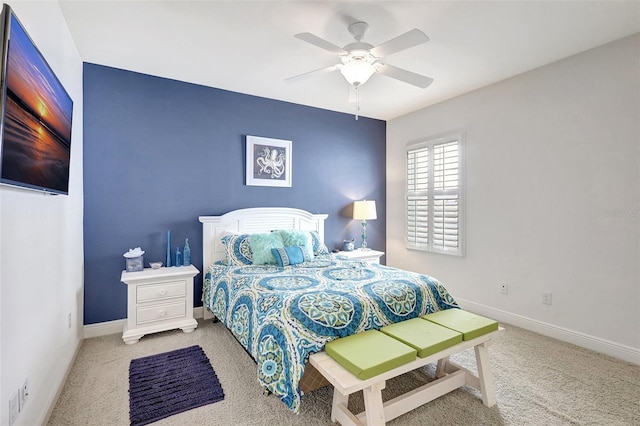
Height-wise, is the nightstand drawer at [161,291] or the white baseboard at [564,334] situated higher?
the nightstand drawer at [161,291]

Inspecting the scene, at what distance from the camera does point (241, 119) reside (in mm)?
3738

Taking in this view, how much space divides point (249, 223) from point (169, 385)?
6.21 ft

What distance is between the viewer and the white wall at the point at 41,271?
1.36 metres

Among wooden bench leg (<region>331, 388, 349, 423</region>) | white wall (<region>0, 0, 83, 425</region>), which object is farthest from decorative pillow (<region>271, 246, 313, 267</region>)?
white wall (<region>0, 0, 83, 425</region>)

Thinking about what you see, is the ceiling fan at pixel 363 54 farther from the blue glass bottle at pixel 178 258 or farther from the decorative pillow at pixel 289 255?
the blue glass bottle at pixel 178 258

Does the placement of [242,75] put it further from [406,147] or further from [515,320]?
[515,320]

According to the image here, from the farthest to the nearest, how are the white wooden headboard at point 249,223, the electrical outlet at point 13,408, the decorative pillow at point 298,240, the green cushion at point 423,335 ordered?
1. the white wooden headboard at point 249,223
2. the decorative pillow at point 298,240
3. the green cushion at point 423,335
4. the electrical outlet at point 13,408

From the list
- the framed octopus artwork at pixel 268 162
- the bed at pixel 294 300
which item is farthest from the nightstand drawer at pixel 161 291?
the framed octopus artwork at pixel 268 162

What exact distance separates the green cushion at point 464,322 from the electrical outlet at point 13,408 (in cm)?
228

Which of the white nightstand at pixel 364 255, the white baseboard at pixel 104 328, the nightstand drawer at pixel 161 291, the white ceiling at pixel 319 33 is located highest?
the white ceiling at pixel 319 33

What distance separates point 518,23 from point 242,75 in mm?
2482

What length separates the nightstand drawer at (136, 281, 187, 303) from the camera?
2.85m

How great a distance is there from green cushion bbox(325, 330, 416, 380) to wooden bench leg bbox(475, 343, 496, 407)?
633 mm

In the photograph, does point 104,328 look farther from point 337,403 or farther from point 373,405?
point 373,405
